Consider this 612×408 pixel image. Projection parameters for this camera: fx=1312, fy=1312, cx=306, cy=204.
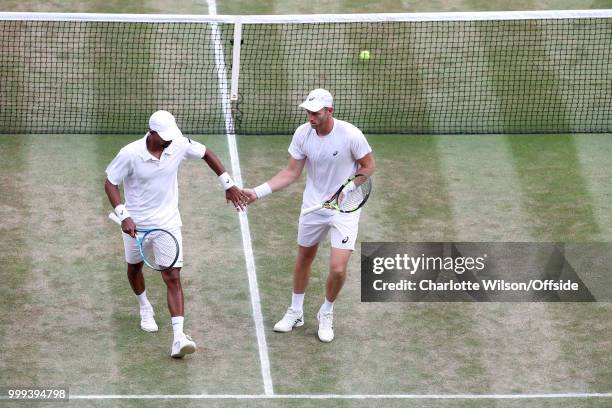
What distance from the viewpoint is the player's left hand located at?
1287 centimetres

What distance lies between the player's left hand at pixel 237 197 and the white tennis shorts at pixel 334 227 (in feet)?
1.98

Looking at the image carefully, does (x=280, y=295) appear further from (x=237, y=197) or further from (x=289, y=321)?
(x=237, y=197)

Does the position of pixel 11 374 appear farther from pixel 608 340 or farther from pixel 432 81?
pixel 432 81

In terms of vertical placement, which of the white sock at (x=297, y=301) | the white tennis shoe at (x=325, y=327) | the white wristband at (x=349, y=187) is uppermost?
the white wristband at (x=349, y=187)

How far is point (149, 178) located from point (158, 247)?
680mm

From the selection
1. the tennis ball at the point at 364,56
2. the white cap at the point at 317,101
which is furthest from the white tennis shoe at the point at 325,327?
the tennis ball at the point at 364,56

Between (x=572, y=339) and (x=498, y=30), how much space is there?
8.38 meters

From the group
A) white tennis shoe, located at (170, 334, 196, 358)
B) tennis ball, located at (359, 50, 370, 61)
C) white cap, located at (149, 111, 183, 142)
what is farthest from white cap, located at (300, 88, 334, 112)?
tennis ball, located at (359, 50, 370, 61)

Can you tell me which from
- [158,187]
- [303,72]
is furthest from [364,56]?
[158,187]

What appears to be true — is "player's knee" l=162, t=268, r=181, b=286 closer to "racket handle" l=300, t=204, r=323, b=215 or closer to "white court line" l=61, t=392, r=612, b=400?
"white court line" l=61, t=392, r=612, b=400

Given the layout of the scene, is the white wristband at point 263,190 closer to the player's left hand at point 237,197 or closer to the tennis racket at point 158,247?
the player's left hand at point 237,197

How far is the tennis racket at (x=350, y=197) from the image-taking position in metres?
12.7

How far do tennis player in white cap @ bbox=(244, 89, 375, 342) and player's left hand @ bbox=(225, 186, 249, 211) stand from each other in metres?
0.06

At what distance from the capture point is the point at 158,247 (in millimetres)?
12570
